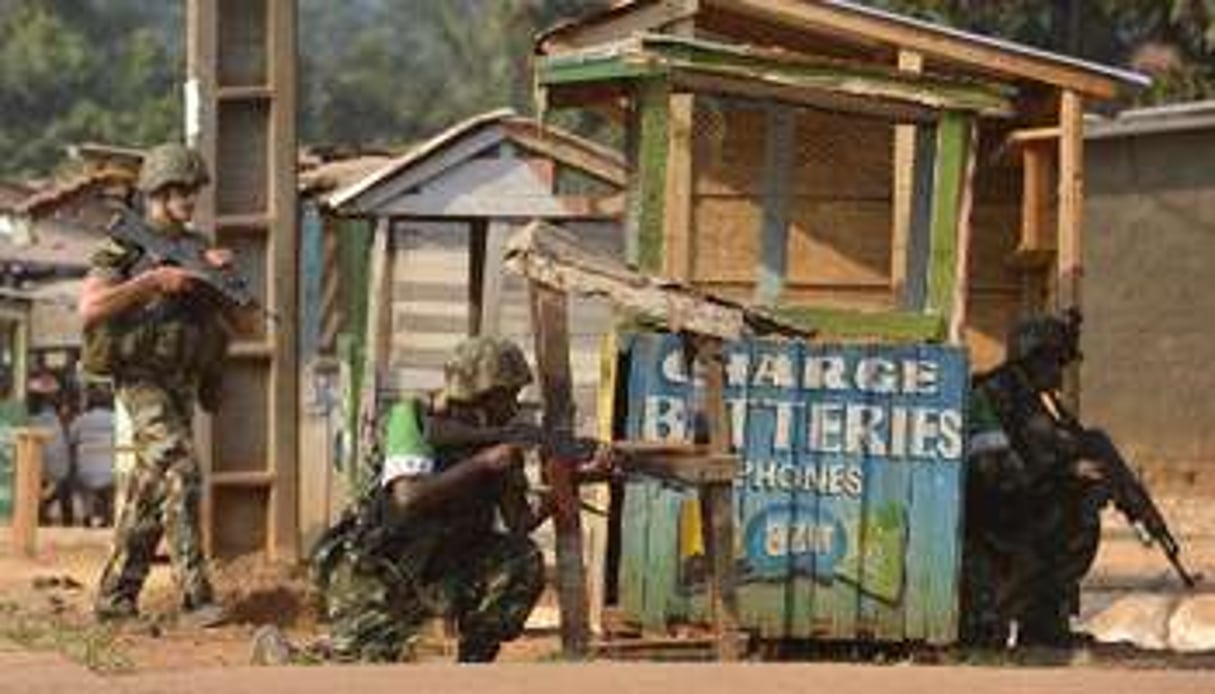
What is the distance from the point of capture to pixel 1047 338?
9.18 meters

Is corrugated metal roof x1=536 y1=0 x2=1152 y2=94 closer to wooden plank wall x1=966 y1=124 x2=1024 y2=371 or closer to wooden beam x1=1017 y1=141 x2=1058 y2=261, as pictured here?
wooden beam x1=1017 y1=141 x2=1058 y2=261

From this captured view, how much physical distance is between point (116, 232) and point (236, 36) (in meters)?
2.40

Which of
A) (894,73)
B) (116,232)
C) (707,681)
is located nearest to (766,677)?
(707,681)

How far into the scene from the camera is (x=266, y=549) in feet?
37.0

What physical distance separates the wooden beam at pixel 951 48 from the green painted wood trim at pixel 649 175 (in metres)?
1.54

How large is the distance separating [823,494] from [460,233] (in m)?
4.40

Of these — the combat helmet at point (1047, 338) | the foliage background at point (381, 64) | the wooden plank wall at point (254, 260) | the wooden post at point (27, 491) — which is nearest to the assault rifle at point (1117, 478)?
the combat helmet at point (1047, 338)

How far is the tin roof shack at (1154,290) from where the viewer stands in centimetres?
2009

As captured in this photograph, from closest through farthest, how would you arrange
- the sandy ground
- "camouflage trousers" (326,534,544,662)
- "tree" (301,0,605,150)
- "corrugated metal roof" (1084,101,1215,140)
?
the sandy ground < "camouflage trousers" (326,534,544,662) < "corrugated metal roof" (1084,101,1215,140) < "tree" (301,0,605,150)

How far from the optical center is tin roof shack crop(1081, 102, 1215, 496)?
2009 centimetres

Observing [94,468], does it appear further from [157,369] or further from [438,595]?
[438,595]

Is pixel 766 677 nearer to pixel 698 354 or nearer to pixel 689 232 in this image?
pixel 698 354

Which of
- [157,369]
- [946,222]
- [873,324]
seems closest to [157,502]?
[157,369]

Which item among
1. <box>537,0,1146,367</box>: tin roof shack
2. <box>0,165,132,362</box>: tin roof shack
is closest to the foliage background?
<box>0,165,132,362</box>: tin roof shack
